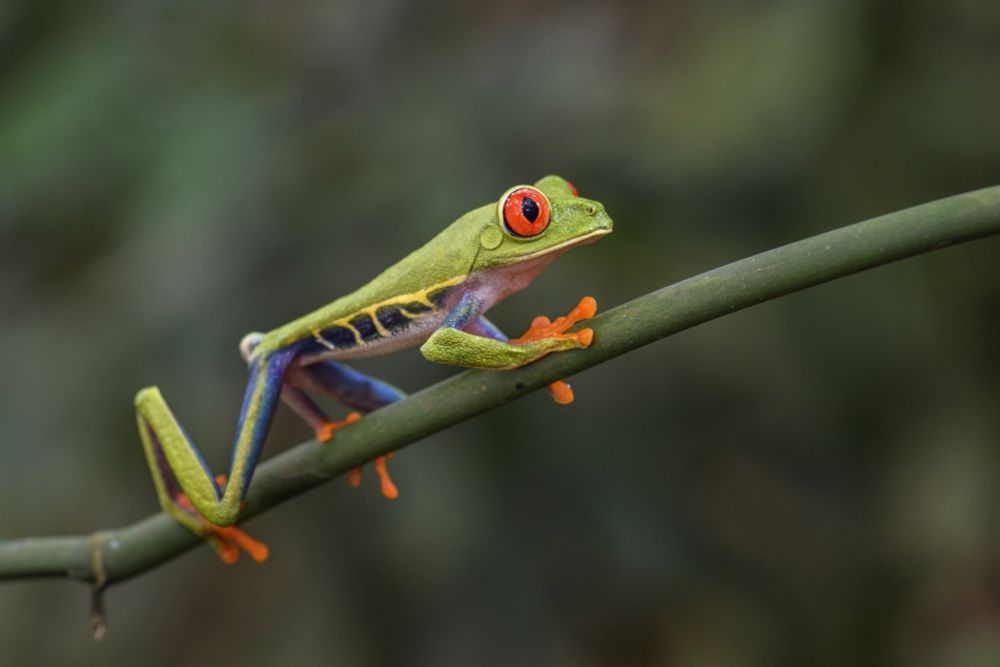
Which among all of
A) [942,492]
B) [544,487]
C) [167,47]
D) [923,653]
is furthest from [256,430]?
[923,653]

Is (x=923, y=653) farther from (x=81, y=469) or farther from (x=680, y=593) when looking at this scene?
(x=81, y=469)

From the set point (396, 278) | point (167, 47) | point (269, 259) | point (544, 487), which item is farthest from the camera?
point (167, 47)

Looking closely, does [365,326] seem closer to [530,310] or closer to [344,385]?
[344,385]

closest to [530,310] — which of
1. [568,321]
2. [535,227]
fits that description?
[535,227]

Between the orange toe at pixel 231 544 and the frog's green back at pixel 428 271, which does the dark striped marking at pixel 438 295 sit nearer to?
the frog's green back at pixel 428 271

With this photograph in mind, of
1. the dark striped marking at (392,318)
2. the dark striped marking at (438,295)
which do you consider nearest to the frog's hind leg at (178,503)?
the dark striped marking at (392,318)

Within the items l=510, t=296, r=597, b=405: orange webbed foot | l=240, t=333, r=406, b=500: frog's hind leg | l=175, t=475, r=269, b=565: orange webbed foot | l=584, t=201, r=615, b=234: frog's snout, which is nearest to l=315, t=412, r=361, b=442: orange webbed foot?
l=240, t=333, r=406, b=500: frog's hind leg
